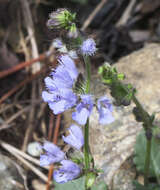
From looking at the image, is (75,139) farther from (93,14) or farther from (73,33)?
(93,14)

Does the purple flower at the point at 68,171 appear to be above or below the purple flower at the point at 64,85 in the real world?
below

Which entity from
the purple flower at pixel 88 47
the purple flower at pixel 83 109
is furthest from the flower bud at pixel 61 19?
the purple flower at pixel 83 109

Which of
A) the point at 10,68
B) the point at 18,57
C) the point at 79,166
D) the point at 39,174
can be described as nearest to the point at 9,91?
the point at 10,68

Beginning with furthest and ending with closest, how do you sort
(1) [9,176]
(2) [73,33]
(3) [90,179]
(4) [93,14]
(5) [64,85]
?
(4) [93,14], (1) [9,176], (3) [90,179], (5) [64,85], (2) [73,33]

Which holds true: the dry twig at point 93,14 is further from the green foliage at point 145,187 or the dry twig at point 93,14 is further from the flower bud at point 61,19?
the flower bud at point 61,19

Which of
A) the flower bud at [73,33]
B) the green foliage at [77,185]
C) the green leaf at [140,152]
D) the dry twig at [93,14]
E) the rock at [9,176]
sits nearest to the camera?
the flower bud at [73,33]

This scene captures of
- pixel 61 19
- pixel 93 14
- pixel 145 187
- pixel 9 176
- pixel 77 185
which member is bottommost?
pixel 145 187

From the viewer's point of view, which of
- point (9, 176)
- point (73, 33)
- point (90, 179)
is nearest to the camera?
point (73, 33)

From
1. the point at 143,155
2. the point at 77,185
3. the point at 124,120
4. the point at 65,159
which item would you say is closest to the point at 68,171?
the point at 65,159
